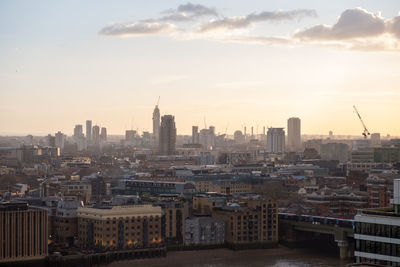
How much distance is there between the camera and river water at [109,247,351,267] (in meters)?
53.1

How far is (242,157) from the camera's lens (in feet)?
492

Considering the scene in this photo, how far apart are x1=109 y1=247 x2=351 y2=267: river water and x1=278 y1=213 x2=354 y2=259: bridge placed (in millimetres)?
1186

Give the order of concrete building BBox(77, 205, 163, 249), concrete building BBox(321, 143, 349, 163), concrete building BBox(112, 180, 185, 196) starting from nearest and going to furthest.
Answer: concrete building BBox(77, 205, 163, 249)
concrete building BBox(112, 180, 185, 196)
concrete building BBox(321, 143, 349, 163)

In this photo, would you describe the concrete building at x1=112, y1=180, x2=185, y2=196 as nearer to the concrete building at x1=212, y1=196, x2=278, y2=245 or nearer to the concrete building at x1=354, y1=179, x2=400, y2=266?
the concrete building at x1=212, y1=196, x2=278, y2=245

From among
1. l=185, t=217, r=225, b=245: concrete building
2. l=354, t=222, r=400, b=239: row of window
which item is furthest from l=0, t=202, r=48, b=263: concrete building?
l=354, t=222, r=400, b=239: row of window

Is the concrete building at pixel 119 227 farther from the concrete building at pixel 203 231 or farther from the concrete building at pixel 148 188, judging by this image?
the concrete building at pixel 148 188

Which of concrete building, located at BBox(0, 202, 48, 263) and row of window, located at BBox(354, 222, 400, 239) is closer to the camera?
row of window, located at BBox(354, 222, 400, 239)

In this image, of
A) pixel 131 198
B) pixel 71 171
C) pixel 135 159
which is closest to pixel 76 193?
pixel 131 198

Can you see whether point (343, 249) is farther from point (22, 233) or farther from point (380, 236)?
point (380, 236)

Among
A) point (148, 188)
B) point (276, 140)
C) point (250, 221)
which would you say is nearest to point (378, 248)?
point (250, 221)

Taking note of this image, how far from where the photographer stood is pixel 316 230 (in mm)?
60781

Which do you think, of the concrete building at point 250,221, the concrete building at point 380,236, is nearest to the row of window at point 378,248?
the concrete building at point 380,236

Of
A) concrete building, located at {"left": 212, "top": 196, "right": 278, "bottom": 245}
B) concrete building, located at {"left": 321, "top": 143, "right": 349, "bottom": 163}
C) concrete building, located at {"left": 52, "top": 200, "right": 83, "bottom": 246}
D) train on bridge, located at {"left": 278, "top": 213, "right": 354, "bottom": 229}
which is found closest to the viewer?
concrete building, located at {"left": 52, "top": 200, "right": 83, "bottom": 246}

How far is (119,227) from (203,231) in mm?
6144
